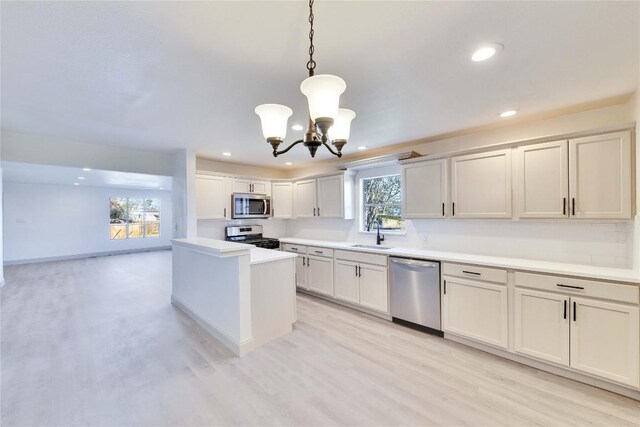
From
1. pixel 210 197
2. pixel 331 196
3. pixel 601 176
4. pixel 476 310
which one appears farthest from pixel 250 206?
pixel 601 176

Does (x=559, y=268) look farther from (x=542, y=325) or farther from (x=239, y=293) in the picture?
(x=239, y=293)

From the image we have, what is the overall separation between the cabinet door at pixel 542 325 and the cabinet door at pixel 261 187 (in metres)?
4.33

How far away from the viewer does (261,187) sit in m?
5.34

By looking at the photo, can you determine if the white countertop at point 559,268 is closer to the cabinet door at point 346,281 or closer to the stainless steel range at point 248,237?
the cabinet door at point 346,281

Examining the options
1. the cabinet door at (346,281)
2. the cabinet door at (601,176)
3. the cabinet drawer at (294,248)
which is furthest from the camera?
the cabinet drawer at (294,248)

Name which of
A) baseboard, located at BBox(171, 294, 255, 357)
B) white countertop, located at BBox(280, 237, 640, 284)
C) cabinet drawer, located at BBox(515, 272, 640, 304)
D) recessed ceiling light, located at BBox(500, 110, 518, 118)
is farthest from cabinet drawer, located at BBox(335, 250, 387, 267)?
recessed ceiling light, located at BBox(500, 110, 518, 118)

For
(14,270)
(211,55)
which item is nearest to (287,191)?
(211,55)

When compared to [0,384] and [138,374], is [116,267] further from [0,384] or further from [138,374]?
[138,374]

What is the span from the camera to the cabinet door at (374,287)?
3.50 m

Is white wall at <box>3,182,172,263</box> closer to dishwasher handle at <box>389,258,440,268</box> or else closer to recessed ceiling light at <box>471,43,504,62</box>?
dishwasher handle at <box>389,258,440,268</box>

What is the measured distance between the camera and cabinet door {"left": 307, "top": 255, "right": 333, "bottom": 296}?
13.7ft

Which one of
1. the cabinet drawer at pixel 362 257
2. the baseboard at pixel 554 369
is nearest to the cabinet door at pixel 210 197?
the cabinet drawer at pixel 362 257

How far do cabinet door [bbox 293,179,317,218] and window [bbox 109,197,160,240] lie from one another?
7.64 m

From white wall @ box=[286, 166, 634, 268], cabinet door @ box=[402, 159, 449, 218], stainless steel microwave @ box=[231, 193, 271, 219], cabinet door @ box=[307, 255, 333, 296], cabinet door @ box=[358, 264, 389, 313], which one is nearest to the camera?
white wall @ box=[286, 166, 634, 268]
